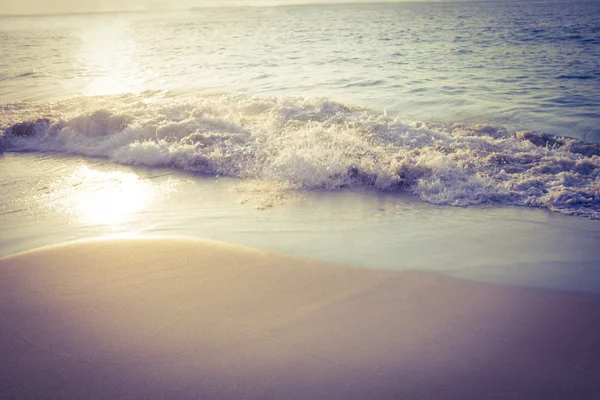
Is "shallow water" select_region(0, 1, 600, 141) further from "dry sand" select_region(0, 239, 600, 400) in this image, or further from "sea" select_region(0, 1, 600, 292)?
"dry sand" select_region(0, 239, 600, 400)

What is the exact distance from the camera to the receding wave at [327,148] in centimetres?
569

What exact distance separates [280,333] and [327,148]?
4.56 meters

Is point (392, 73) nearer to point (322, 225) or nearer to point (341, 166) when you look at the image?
point (341, 166)

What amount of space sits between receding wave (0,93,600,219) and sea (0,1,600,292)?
0.04 m

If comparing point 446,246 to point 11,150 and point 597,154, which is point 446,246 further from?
point 11,150

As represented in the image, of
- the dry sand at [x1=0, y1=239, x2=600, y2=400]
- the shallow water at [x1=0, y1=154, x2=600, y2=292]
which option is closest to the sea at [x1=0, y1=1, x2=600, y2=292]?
the shallow water at [x1=0, y1=154, x2=600, y2=292]

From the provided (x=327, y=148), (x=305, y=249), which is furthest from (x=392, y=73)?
(x=305, y=249)

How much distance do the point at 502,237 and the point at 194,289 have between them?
127 inches

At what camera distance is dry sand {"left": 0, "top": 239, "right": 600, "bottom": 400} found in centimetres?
251

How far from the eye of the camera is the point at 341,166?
6.29m

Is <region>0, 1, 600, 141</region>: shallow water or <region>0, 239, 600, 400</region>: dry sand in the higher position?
<region>0, 1, 600, 141</region>: shallow water

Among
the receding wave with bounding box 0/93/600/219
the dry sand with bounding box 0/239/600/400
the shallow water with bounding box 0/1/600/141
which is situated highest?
the shallow water with bounding box 0/1/600/141

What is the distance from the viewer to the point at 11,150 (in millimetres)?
8906

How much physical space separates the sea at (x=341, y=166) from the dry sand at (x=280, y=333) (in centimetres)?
45
